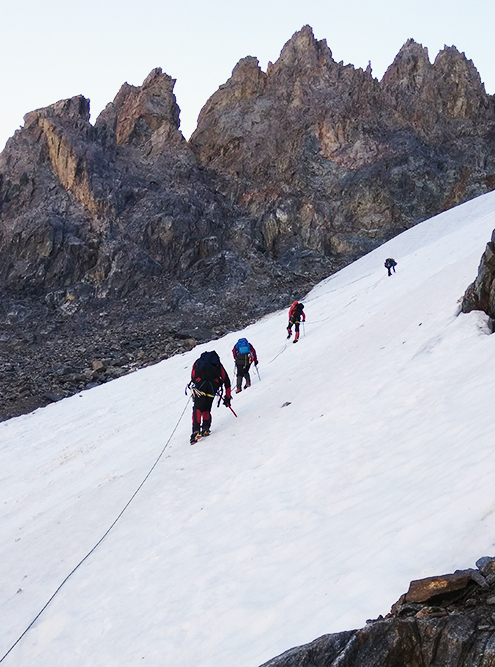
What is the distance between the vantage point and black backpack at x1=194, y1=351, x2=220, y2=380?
35.1 ft

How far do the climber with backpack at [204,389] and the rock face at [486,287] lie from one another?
537cm

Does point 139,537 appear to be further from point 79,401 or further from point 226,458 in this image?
point 79,401

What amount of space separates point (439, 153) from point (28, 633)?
215 ft

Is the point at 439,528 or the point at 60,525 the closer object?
the point at 439,528

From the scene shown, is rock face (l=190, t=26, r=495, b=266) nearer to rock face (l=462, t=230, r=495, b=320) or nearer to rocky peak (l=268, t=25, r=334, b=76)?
rocky peak (l=268, t=25, r=334, b=76)

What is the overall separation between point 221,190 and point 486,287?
2038 inches

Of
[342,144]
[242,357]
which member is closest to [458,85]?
[342,144]

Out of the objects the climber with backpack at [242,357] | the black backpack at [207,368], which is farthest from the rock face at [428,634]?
the climber with backpack at [242,357]

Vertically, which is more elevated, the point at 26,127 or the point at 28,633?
the point at 26,127

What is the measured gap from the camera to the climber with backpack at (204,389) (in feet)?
34.9

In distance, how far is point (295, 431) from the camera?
9.22 meters

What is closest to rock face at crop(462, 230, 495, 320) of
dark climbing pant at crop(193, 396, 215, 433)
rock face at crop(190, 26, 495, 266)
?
dark climbing pant at crop(193, 396, 215, 433)

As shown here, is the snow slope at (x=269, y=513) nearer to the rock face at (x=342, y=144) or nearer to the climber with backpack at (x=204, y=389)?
the climber with backpack at (x=204, y=389)

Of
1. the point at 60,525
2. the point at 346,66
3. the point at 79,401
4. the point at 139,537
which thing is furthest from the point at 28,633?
the point at 346,66
